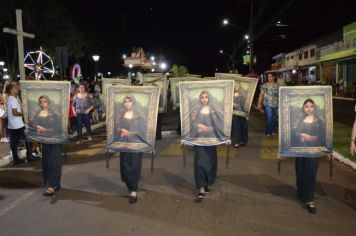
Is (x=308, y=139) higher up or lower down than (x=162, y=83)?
lower down

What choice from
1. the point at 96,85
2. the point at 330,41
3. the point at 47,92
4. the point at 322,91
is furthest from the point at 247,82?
the point at 330,41

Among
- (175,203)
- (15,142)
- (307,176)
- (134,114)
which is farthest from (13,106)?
(307,176)

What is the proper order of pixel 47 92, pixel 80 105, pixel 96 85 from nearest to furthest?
pixel 47 92, pixel 80 105, pixel 96 85

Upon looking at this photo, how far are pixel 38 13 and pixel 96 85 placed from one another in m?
19.7

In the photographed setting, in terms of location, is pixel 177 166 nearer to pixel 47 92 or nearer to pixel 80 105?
pixel 47 92

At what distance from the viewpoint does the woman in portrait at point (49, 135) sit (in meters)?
6.98

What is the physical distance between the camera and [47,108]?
6992 millimetres

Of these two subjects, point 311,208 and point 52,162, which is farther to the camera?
point 52,162

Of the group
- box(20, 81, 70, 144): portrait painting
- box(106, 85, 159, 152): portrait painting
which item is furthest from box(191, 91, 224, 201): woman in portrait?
box(20, 81, 70, 144): portrait painting

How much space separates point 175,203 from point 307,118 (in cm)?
227

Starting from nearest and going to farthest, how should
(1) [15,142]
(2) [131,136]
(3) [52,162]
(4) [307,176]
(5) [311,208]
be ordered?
(5) [311,208] → (4) [307,176] → (2) [131,136] → (3) [52,162] → (1) [15,142]

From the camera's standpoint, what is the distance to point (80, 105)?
1270cm

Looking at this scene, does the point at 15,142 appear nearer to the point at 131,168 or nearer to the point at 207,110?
the point at 131,168

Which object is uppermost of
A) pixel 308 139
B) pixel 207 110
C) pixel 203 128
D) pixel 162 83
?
pixel 162 83
